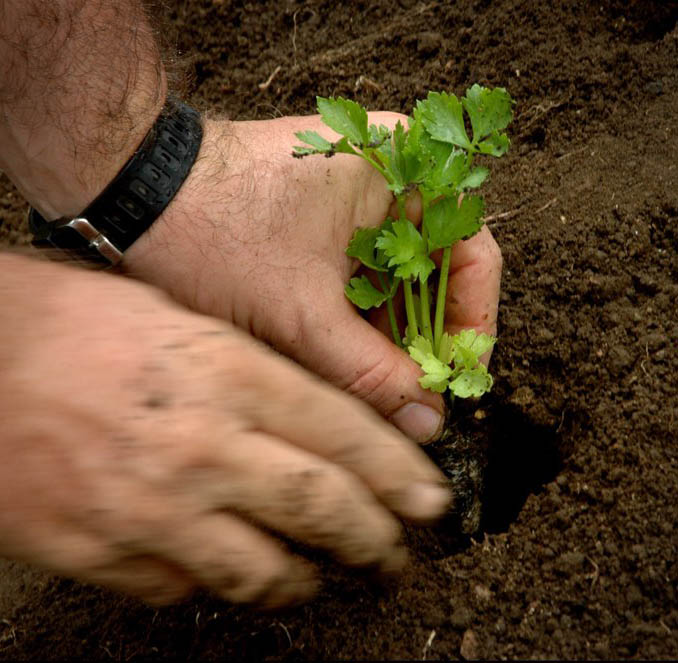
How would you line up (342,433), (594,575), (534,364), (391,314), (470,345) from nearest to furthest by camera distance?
(342,433) → (594,575) → (470,345) → (391,314) → (534,364)

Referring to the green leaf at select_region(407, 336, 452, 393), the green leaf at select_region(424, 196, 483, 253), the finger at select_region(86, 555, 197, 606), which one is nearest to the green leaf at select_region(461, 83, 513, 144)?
the green leaf at select_region(424, 196, 483, 253)

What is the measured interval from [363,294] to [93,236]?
2.34 feet

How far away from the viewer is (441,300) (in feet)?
5.77

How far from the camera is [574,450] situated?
72.5 inches

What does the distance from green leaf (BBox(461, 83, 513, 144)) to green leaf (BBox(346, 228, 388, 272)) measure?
34 centimetres

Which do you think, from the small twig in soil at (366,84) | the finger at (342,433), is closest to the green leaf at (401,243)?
the finger at (342,433)

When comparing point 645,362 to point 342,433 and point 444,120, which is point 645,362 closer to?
point 444,120

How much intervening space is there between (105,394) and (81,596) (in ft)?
3.27

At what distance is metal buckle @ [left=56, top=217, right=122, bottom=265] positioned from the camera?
1745mm

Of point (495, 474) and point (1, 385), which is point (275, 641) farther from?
point (1, 385)

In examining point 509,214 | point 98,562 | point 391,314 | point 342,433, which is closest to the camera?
point 98,562

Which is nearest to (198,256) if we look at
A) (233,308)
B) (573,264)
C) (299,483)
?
(233,308)

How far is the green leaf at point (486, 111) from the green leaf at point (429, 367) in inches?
20.5

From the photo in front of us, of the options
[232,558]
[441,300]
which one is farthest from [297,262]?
[232,558]
